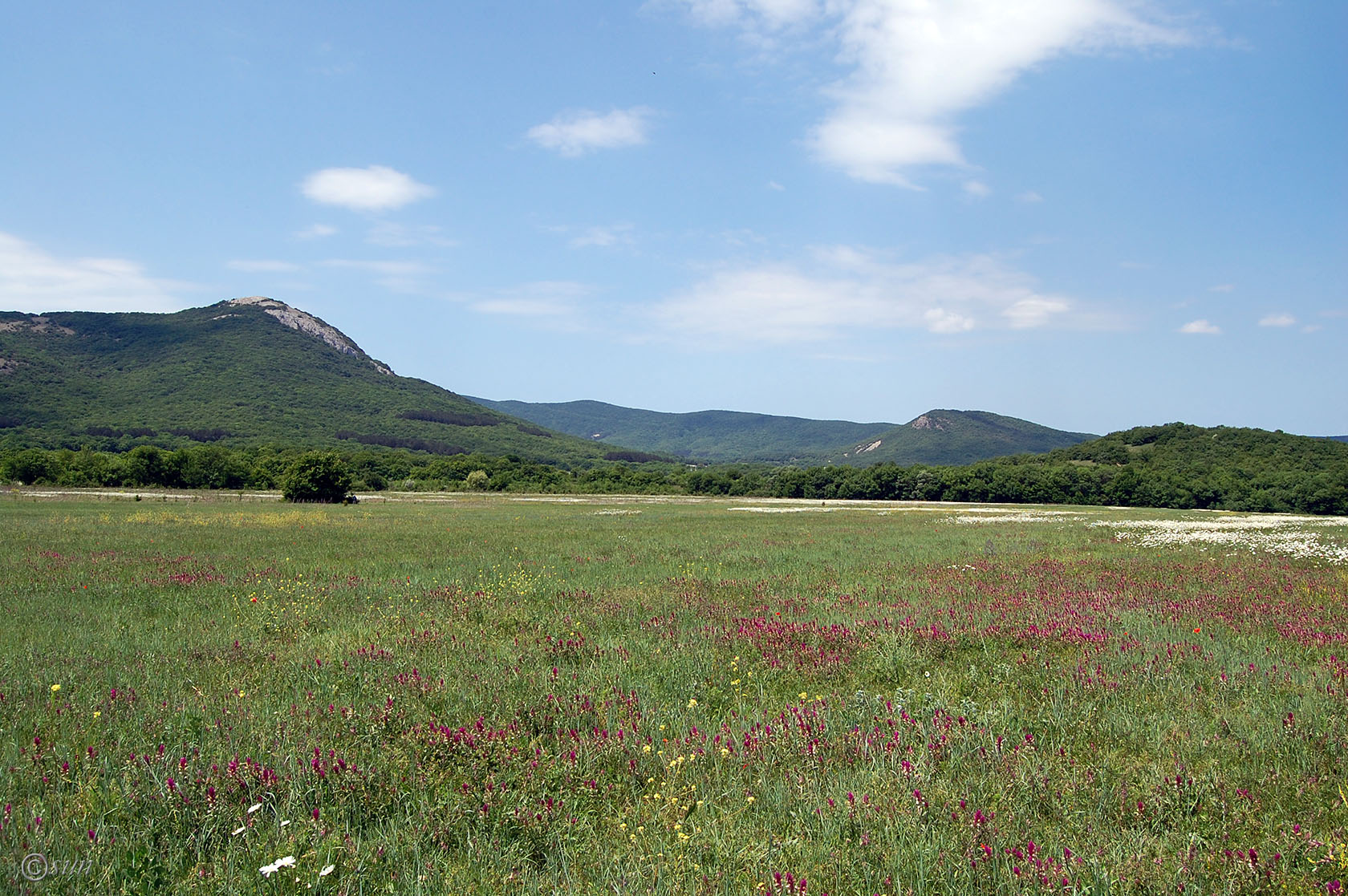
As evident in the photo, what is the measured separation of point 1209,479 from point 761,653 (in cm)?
9316

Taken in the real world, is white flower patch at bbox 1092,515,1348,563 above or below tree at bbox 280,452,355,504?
above

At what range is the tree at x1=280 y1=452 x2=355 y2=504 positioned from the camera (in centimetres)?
6050

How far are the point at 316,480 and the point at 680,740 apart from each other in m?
65.4

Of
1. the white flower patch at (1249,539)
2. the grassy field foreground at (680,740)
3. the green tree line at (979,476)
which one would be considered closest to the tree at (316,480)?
the green tree line at (979,476)

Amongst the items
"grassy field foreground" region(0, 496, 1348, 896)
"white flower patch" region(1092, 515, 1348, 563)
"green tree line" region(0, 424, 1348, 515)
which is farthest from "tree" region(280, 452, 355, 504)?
"white flower patch" region(1092, 515, 1348, 563)

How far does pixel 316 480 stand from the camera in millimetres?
61531

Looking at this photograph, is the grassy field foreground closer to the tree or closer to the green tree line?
the tree

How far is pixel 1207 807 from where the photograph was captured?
420cm

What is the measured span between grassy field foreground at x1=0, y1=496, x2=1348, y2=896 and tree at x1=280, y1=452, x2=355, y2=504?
2082 inches

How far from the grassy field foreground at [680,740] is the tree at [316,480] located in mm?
52884

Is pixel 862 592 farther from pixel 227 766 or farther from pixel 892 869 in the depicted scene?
pixel 227 766

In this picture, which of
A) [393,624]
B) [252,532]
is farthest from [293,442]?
[393,624]

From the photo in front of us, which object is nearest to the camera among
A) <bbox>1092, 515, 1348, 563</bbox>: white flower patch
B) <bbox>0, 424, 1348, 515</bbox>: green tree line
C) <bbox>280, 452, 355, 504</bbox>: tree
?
<bbox>1092, 515, 1348, 563</bbox>: white flower patch

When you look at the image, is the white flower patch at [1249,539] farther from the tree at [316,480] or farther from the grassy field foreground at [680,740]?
the tree at [316,480]
